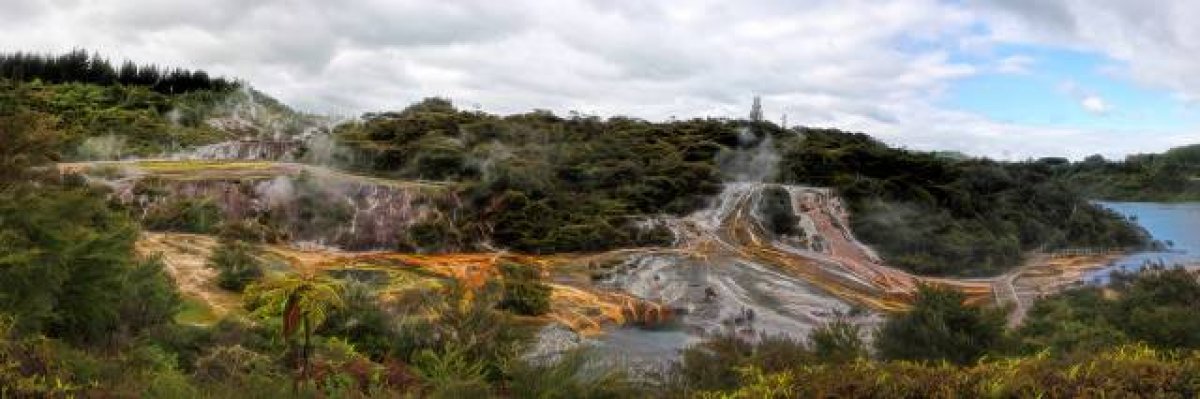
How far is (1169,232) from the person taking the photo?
3559 cm

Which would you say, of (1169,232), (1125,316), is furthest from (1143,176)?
(1125,316)

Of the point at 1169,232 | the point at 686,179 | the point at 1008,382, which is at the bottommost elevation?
the point at 1169,232

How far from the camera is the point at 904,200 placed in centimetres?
2889

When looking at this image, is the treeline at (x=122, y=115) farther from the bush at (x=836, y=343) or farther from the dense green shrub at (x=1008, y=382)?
the dense green shrub at (x=1008, y=382)

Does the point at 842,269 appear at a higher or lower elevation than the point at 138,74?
lower

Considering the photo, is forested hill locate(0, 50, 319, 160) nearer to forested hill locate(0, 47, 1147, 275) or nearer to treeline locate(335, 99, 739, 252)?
forested hill locate(0, 47, 1147, 275)

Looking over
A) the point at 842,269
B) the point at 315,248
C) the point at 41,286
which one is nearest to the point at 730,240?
the point at 842,269

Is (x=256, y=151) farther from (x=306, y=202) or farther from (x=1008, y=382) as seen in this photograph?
(x=1008, y=382)

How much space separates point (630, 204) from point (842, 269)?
6.11 metres

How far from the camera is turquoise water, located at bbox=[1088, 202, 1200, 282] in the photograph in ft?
92.1

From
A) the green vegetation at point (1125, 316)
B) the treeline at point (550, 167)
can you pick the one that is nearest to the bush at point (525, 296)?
the treeline at point (550, 167)

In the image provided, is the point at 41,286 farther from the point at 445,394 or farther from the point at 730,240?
the point at 730,240

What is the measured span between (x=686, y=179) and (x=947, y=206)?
841 centimetres

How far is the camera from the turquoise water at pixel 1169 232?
28062 mm
